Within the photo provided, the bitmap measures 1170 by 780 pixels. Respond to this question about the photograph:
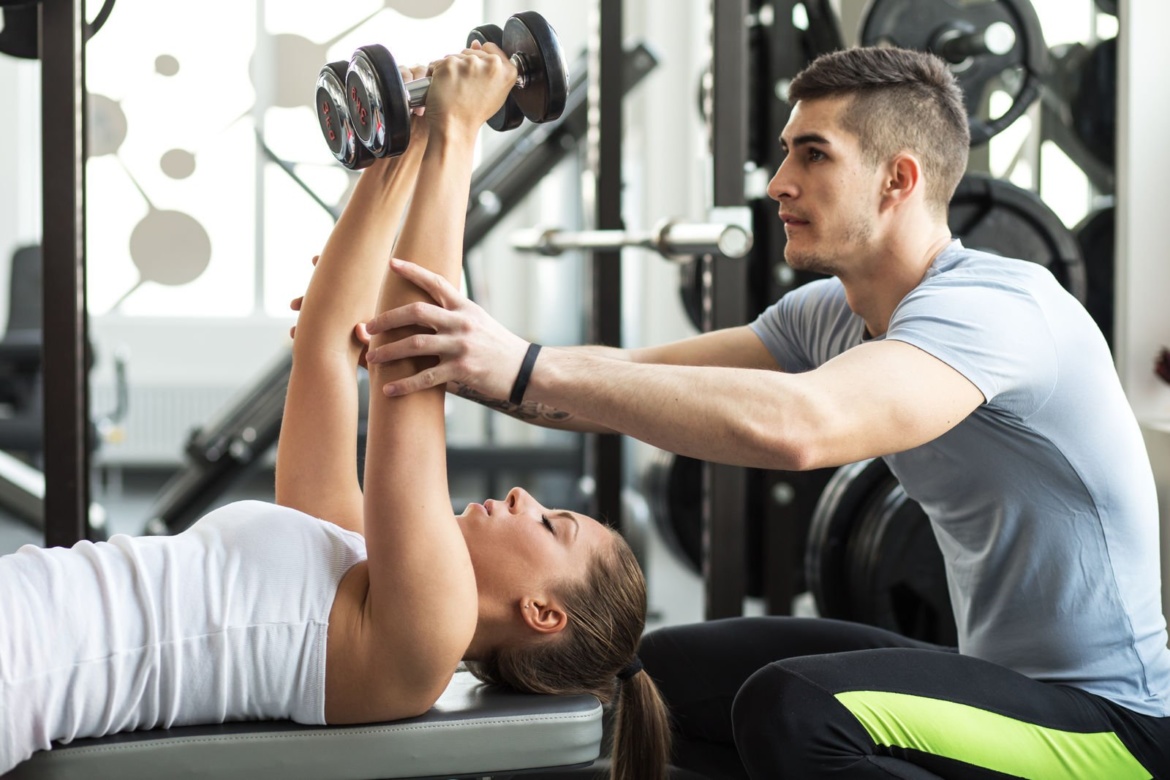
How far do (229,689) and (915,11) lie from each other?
211 cm

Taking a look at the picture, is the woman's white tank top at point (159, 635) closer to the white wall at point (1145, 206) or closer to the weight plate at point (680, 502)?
the white wall at point (1145, 206)

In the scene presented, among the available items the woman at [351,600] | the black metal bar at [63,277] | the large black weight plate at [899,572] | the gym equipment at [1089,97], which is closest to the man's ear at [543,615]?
the woman at [351,600]

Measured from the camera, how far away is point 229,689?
1.25 meters

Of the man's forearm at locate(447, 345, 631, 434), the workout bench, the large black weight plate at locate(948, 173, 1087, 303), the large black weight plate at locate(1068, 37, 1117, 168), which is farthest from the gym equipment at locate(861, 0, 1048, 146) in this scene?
the workout bench

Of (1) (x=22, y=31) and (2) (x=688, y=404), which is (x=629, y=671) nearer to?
(2) (x=688, y=404)

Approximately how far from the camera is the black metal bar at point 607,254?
8.86 feet

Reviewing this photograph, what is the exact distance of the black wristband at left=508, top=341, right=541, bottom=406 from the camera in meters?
1.26

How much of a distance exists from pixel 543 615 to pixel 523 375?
1.07ft

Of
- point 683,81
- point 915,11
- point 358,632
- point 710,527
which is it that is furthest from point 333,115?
point 683,81

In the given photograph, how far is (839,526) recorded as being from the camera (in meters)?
2.49

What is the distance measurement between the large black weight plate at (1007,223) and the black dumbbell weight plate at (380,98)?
1659 mm

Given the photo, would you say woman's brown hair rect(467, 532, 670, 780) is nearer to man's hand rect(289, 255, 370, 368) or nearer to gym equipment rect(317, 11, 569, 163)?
man's hand rect(289, 255, 370, 368)

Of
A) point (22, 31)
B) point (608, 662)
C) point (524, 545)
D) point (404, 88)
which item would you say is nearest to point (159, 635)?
point (524, 545)

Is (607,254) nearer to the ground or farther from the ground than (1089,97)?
nearer to the ground
